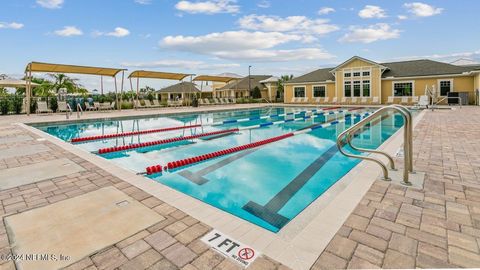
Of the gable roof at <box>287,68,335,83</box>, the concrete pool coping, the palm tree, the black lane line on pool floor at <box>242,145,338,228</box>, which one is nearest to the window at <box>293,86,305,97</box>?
the gable roof at <box>287,68,335,83</box>

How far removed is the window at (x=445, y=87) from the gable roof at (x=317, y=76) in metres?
8.71

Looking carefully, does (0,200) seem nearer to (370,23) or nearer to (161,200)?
(161,200)

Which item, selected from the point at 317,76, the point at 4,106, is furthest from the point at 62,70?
the point at 317,76

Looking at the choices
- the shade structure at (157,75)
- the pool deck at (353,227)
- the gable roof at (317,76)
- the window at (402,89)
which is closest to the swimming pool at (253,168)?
the pool deck at (353,227)

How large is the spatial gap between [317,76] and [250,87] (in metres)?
11.7

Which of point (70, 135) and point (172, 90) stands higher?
point (172, 90)

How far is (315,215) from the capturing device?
2.62 metres

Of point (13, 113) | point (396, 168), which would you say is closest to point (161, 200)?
point (396, 168)

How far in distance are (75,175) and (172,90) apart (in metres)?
41.4

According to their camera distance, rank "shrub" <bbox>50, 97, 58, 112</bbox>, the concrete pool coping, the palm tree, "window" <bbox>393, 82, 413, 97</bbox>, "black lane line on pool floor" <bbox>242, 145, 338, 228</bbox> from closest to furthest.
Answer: the concrete pool coping
"black lane line on pool floor" <bbox>242, 145, 338, 228</bbox>
"shrub" <bbox>50, 97, 58, 112</bbox>
"window" <bbox>393, 82, 413, 97</bbox>
the palm tree

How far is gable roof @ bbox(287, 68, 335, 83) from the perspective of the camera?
27.0 meters

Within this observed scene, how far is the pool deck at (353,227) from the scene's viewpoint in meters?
1.86

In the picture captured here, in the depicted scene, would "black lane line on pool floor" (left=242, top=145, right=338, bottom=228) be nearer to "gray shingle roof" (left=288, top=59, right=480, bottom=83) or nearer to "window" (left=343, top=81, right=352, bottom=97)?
"gray shingle roof" (left=288, top=59, right=480, bottom=83)

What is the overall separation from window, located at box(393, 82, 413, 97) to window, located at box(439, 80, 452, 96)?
2004mm
